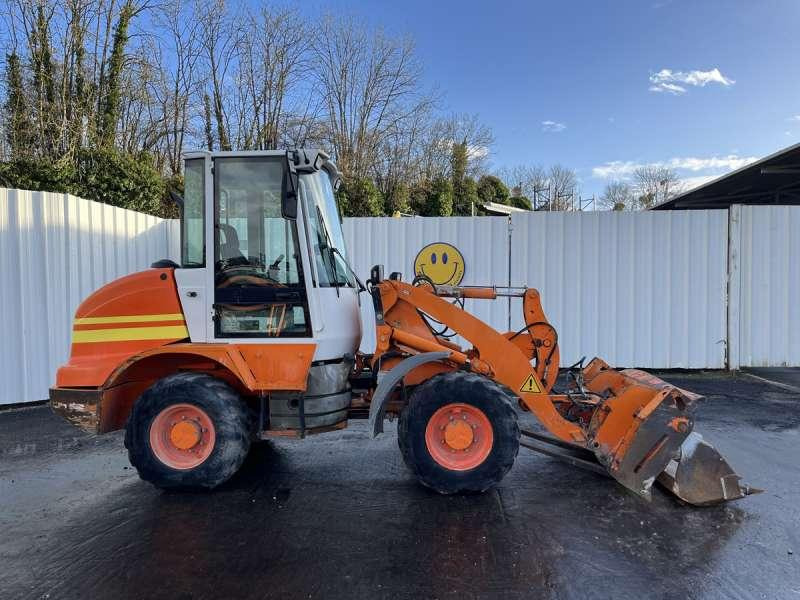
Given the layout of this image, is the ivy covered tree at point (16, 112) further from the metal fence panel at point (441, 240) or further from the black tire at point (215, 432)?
the black tire at point (215, 432)

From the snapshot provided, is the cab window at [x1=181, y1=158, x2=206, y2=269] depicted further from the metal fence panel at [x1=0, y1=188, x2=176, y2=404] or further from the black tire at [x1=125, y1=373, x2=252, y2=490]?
the metal fence panel at [x1=0, y1=188, x2=176, y2=404]

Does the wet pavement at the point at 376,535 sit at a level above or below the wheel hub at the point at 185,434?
below

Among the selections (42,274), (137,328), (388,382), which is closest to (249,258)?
(137,328)

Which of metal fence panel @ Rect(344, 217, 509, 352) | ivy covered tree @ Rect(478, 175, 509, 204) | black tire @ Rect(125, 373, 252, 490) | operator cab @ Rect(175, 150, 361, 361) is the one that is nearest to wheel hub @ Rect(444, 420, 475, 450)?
operator cab @ Rect(175, 150, 361, 361)

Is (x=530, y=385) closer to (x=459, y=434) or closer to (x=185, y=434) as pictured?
(x=459, y=434)

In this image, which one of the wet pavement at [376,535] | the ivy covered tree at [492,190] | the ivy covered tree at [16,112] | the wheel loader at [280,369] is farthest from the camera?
the ivy covered tree at [492,190]

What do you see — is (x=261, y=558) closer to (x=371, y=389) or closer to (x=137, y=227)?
(x=371, y=389)

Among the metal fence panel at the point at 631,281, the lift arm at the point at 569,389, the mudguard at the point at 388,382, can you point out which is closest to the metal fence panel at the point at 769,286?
the metal fence panel at the point at 631,281

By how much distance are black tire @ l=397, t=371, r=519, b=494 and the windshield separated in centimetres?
121

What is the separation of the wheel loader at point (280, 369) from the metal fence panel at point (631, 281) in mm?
4187

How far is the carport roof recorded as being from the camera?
8883 millimetres

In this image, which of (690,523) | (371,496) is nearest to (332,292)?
(371,496)

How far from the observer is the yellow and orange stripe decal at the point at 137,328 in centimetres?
372

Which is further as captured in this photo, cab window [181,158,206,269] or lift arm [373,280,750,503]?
cab window [181,158,206,269]
